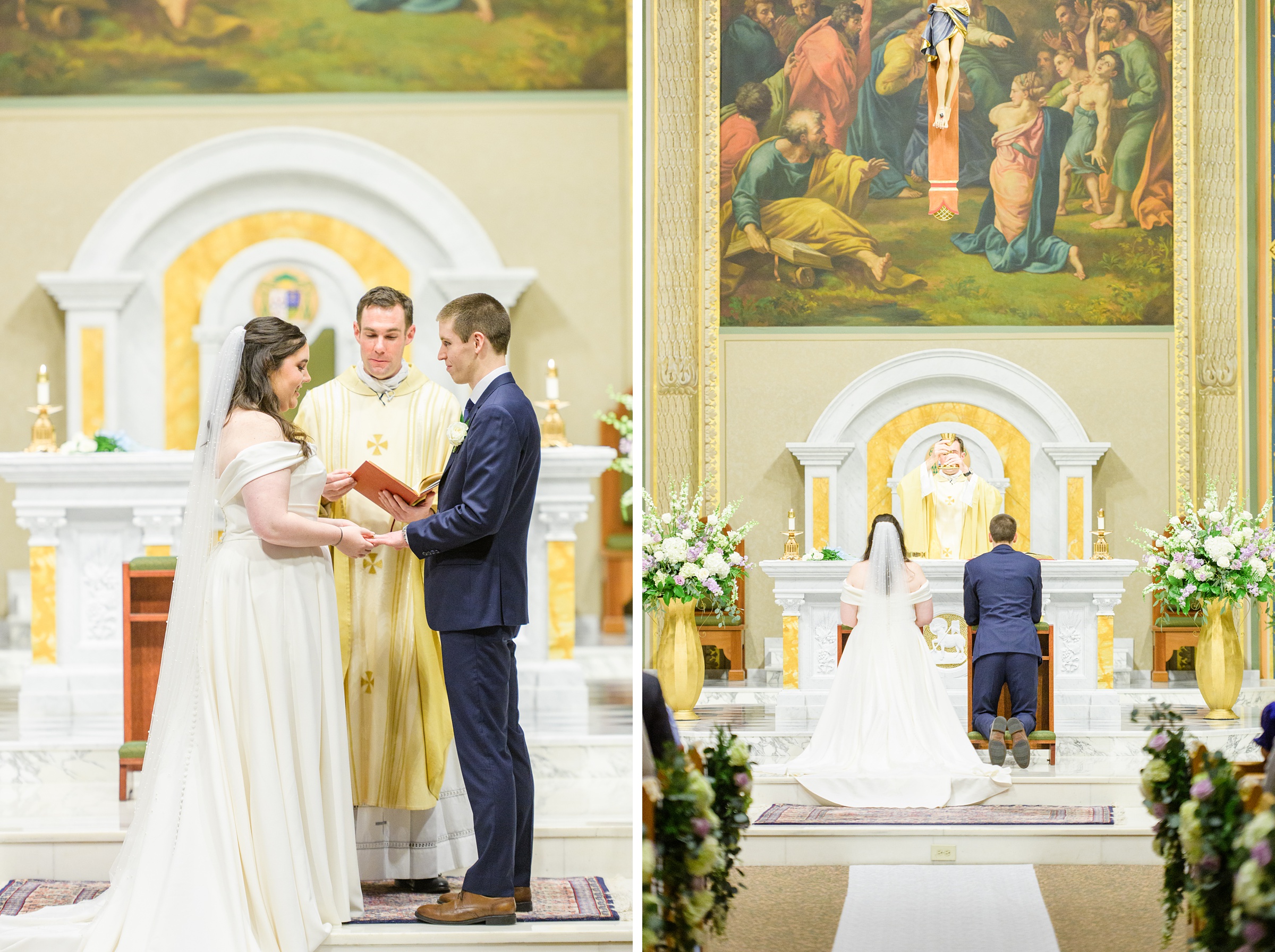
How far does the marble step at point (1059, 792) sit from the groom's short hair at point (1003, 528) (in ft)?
2.13

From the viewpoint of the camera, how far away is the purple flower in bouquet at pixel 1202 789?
3.19 meters

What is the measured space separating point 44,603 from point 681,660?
11.8 feet

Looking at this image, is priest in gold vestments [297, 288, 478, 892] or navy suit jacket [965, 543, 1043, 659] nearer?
navy suit jacket [965, 543, 1043, 659]

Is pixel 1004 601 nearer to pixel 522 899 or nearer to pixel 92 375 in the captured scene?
pixel 522 899

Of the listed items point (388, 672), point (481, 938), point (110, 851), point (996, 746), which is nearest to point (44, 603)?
point (110, 851)

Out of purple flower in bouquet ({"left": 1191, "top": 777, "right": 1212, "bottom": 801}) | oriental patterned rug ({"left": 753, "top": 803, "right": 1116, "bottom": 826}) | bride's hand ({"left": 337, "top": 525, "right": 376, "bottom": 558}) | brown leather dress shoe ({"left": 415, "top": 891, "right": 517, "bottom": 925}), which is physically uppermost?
bride's hand ({"left": 337, "top": 525, "right": 376, "bottom": 558})

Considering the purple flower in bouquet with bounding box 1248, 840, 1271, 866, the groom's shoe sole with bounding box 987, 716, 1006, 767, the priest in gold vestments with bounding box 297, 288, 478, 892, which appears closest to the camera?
the purple flower in bouquet with bounding box 1248, 840, 1271, 866

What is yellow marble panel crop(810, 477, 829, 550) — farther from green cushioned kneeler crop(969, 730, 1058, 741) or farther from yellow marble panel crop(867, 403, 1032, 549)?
green cushioned kneeler crop(969, 730, 1058, 741)

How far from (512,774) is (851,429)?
4.50 feet

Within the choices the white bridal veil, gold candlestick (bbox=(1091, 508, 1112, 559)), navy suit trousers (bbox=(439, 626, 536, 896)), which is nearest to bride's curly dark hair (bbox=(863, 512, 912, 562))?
gold candlestick (bbox=(1091, 508, 1112, 559))

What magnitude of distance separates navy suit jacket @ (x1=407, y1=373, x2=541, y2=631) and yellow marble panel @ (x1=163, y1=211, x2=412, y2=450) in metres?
4.38

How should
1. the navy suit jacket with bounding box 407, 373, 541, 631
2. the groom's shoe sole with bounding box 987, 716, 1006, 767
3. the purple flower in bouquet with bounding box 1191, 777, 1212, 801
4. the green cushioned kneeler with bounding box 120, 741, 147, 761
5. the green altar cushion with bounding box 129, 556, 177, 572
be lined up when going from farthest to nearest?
1. the green altar cushion with bounding box 129, 556, 177, 572
2. the green cushioned kneeler with bounding box 120, 741, 147, 761
3. the groom's shoe sole with bounding box 987, 716, 1006, 767
4. the navy suit jacket with bounding box 407, 373, 541, 631
5. the purple flower in bouquet with bounding box 1191, 777, 1212, 801

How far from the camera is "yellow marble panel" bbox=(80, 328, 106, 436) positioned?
7531 millimetres

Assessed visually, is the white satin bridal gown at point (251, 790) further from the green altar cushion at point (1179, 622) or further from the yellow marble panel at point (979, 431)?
the green altar cushion at point (1179, 622)
